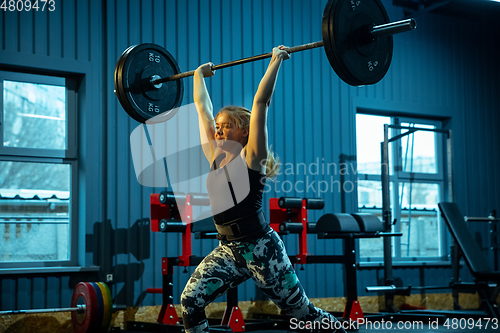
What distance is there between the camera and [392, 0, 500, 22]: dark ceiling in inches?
244

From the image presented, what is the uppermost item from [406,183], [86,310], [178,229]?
[406,183]

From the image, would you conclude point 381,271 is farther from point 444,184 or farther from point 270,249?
point 270,249

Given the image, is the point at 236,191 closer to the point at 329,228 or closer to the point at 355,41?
the point at 355,41

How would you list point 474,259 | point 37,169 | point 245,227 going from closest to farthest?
point 245,227 < point 37,169 < point 474,259

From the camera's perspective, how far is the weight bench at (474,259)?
4.64 m

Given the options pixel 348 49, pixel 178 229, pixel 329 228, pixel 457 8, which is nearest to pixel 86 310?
pixel 178 229

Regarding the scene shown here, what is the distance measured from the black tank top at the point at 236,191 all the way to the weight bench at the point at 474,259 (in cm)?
298

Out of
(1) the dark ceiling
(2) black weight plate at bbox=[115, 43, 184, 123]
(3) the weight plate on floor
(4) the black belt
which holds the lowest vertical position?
(3) the weight plate on floor

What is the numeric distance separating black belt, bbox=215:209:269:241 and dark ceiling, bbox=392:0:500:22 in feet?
14.7

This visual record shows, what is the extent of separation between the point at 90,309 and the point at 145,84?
1.71 metres

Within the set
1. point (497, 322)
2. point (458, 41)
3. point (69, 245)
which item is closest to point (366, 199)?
point (497, 322)

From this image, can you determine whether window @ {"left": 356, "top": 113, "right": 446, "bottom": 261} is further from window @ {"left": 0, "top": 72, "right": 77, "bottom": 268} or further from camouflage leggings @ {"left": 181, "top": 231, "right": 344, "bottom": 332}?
camouflage leggings @ {"left": 181, "top": 231, "right": 344, "bottom": 332}

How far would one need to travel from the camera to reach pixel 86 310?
3.90m

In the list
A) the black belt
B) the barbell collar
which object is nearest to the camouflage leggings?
the black belt
